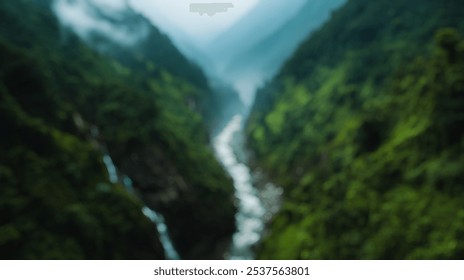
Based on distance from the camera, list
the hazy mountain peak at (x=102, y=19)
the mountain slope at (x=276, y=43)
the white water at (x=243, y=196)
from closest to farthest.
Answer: the hazy mountain peak at (x=102, y=19), the mountain slope at (x=276, y=43), the white water at (x=243, y=196)

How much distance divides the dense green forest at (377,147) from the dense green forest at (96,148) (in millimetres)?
1998

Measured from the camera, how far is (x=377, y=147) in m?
11.0

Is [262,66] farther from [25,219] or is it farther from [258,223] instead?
[25,219]

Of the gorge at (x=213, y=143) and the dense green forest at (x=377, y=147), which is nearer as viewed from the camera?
the dense green forest at (x=377, y=147)

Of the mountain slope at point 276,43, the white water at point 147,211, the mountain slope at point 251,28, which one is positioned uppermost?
the mountain slope at point 276,43

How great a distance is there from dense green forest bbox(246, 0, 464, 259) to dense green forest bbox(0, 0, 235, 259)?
1998 millimetres

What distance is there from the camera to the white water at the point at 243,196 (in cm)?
1044

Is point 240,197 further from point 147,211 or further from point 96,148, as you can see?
point 96,148

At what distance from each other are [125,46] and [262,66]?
374 centimetres

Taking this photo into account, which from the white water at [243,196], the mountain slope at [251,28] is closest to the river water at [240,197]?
the white water at [243,196]

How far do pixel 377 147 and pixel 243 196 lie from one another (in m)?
4.19

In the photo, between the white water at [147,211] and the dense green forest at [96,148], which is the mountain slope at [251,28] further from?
the white water at [147,211]

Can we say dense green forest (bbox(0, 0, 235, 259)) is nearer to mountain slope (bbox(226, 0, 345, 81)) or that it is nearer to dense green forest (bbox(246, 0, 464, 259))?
mountain slope (bbox(226, 0, 345, 81))

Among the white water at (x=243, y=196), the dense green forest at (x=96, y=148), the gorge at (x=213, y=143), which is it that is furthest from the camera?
the white water at (x=243, y=196)
